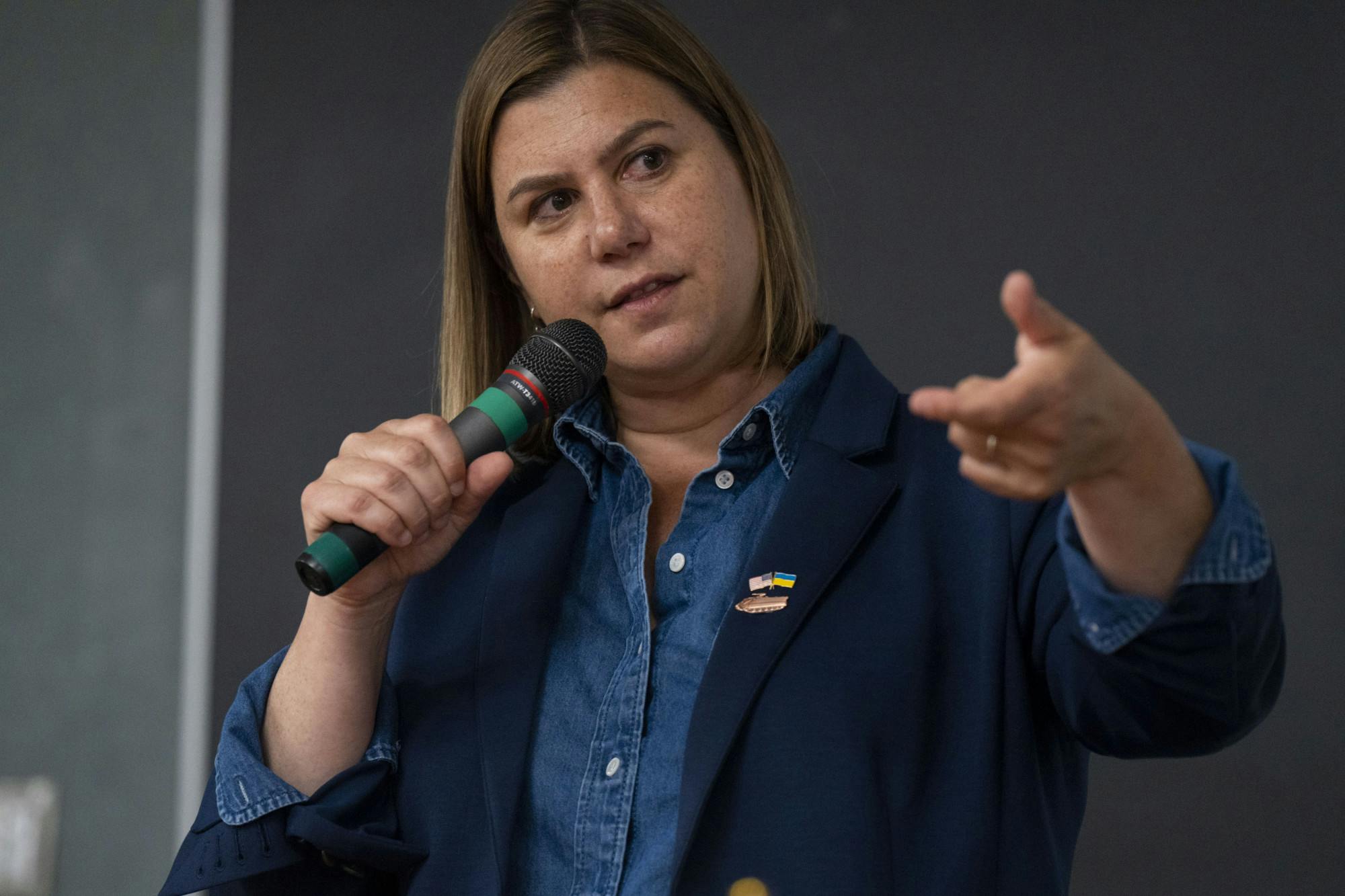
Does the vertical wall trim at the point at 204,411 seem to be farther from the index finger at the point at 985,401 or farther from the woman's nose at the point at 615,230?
the index finger at the point at 985,401

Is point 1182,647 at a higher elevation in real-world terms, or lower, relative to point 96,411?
lower

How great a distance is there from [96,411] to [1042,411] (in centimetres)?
234

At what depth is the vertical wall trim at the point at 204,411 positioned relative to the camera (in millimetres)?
2551

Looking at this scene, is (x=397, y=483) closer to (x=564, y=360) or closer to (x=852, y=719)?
(x=564, y=360)

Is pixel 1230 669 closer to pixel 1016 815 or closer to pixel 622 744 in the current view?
pixel 1016 815

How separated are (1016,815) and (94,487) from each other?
2.14 m

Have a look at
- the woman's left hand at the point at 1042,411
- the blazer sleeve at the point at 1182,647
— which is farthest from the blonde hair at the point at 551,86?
the woman's left hand at the point at 1042,411

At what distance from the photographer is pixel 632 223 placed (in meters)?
1.36

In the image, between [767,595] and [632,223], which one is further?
[632,223]

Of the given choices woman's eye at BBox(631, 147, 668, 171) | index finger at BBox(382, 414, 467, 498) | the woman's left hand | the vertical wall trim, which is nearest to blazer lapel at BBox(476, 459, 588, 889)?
index finger at BBox(382, 414, 467, 498)

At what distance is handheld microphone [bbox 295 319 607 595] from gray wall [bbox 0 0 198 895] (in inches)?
63.2

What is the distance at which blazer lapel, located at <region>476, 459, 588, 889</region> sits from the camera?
4.11 feet

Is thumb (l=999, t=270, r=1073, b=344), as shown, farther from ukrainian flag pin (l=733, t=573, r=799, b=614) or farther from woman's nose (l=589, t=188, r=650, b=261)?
Answer: woman's nose (l=589, t=188, r=650, b=261)

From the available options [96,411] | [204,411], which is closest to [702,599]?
[204,411]
